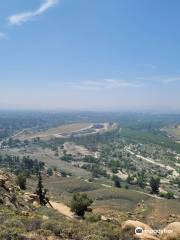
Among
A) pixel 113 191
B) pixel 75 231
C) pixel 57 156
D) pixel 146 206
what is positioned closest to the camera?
pixel 75 231

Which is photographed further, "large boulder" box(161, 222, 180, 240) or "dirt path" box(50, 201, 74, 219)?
"dirt path" box(50, 201, 74, 219)

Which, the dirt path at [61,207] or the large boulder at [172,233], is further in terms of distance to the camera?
the dirt path at [61,207]

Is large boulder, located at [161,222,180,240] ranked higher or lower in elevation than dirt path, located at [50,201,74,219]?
higher

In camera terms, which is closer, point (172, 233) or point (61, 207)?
point (172, 233)

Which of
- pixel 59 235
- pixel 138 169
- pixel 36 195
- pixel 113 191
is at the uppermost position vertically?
pixel 59 235

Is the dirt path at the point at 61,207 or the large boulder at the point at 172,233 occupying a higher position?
the large boulder at the point at 172,233

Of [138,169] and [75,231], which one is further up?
[75,231]

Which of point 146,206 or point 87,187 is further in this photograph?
point 87,187

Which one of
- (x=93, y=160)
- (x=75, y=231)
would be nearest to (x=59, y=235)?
(x=75, y=231)

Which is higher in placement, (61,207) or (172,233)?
(172,233)

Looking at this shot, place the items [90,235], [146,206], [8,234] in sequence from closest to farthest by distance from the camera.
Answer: [8,234] < [90,235] < [146,206]

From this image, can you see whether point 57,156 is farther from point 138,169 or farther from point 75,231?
point 75,231
